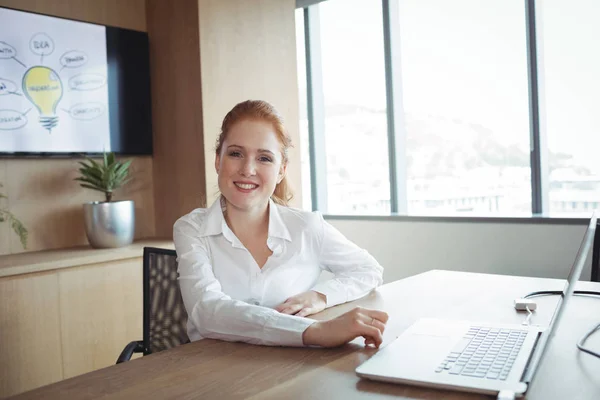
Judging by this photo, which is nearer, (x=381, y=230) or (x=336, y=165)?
(x=381, y=230)

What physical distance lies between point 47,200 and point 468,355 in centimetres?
275

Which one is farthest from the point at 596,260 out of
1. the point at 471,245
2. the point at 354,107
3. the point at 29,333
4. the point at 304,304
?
the point at 354,107

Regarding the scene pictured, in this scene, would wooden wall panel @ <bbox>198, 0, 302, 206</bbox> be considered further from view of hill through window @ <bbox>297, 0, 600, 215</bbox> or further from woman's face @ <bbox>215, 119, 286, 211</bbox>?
woman's face @ <bbox>215, 119, 286, 211</bbox>

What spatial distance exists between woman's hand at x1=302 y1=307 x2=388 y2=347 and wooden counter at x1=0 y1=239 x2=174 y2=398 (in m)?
1.86

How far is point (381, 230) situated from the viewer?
388cm

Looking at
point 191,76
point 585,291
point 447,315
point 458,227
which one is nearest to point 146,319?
point 447,315

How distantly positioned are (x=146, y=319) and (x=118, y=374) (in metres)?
0.69

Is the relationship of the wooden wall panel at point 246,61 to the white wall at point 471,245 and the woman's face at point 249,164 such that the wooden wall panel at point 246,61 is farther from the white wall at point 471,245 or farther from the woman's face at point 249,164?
the woman's face at point 249,164

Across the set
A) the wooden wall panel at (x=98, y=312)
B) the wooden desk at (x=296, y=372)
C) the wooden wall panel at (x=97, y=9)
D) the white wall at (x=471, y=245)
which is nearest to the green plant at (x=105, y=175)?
the wooden wall panel at (x=98, y=312)

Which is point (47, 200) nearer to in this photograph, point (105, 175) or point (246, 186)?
point (105, 175)

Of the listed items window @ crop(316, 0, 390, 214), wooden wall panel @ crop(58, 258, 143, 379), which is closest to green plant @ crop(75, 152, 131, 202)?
wooden wall panel @ crop(58, 258, 143, 379)

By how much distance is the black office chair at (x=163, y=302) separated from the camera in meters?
1.83

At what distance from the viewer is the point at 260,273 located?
1.70 m

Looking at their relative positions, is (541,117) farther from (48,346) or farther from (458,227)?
(48,346)
